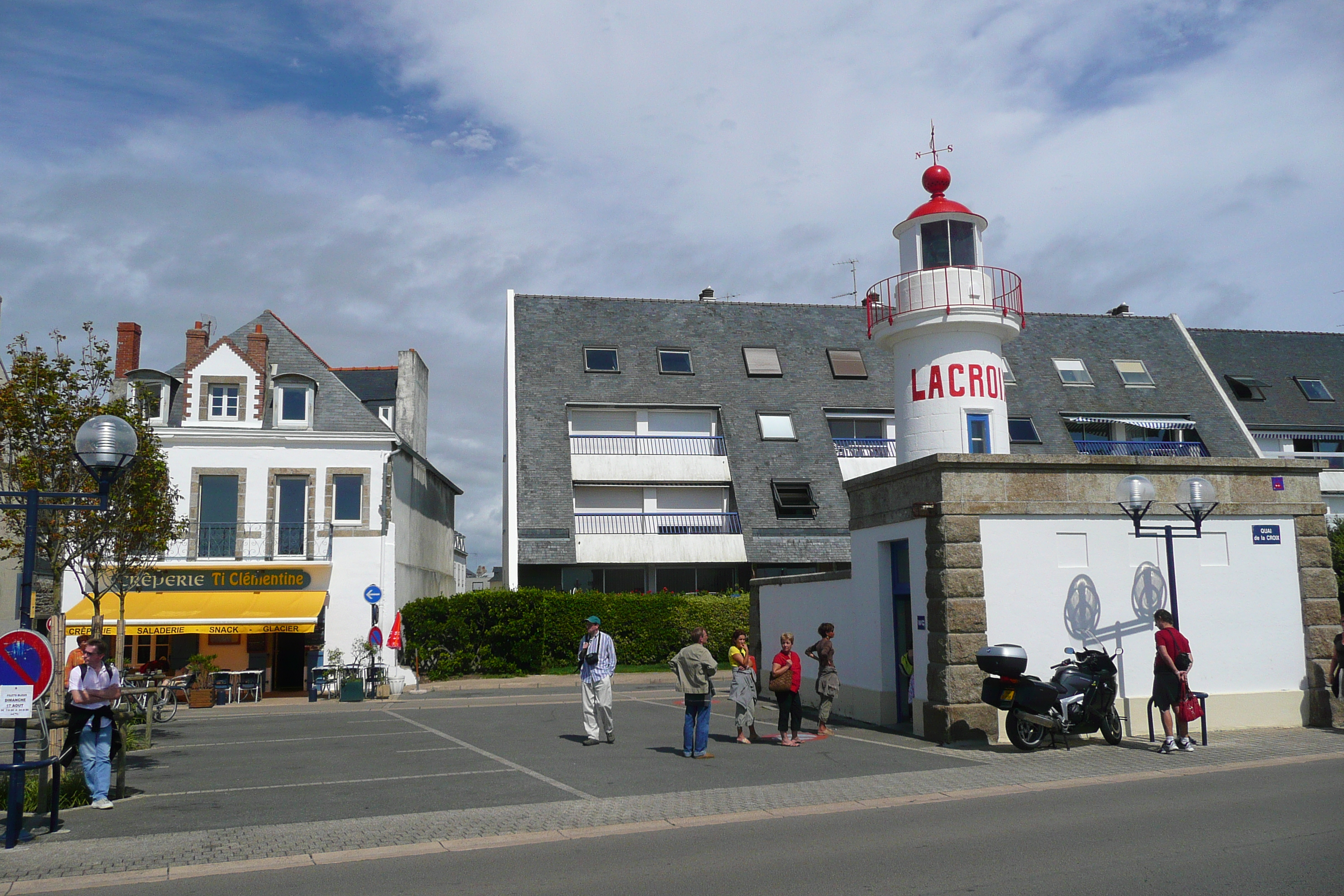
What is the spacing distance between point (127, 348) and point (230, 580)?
7800 mm

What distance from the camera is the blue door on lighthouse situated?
15078mm

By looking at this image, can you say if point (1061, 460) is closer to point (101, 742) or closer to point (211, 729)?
point (101, 742)

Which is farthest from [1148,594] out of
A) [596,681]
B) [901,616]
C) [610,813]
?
[610,813]

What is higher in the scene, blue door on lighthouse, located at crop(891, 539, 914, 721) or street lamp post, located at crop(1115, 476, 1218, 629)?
street lamp post, located at crop(1115, 476, 1218, 629)

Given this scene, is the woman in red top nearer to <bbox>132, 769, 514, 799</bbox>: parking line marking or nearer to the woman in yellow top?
the woman in yellow top

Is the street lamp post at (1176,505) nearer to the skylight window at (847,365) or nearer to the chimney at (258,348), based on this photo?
the chimney at (258,348)

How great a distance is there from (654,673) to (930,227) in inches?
640

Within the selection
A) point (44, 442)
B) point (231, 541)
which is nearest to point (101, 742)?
point (44, 442)

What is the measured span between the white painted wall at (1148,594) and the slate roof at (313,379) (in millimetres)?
19350

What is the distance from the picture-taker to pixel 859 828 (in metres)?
8.56

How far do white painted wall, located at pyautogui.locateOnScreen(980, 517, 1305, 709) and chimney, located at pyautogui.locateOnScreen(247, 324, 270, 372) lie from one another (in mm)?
22107

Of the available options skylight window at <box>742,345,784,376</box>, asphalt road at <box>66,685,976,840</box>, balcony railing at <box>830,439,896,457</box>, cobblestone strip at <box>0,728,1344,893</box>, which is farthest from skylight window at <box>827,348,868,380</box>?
cobblestone strip at <box>0,728,1344,893</box>

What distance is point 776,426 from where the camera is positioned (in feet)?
118

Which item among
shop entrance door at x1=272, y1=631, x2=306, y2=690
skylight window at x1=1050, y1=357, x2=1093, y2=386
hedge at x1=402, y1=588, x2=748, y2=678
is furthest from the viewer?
skylight window at x1=1050, y1=357, x2=1093, y2=386
